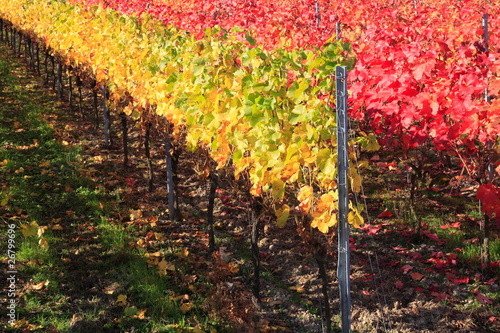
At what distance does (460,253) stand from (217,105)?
9.52 ft

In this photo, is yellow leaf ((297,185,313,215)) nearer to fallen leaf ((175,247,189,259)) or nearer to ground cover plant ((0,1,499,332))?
ground cover plant ((0,1,499,332))

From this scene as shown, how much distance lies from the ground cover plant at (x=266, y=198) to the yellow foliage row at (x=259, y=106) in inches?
0.5

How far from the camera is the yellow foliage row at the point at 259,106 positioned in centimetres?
272

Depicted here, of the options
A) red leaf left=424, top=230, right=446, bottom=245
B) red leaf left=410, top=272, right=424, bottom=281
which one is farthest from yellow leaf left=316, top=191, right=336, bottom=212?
red leaf left=424, top=230, right=446, bottom=245

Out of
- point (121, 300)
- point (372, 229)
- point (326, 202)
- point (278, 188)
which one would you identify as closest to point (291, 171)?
point (278, 188)

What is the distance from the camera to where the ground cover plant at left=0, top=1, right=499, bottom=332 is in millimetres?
2963

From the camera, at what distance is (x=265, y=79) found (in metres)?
2.98

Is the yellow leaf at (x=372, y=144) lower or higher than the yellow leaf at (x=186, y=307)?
higher

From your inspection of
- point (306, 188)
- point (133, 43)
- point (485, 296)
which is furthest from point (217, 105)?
point (485, 296)

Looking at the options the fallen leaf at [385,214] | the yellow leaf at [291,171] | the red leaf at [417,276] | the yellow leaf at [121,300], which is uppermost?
the yellow leaf at [291,171]

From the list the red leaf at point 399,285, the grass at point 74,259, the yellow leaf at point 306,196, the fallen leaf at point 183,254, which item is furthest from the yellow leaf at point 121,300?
the red leaf at point 399,285

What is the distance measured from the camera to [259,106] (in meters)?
2.83

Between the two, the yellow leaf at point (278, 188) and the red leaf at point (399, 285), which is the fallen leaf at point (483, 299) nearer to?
the red leaf at point (399, 285)

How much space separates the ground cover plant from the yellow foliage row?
14mm
